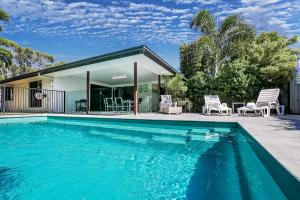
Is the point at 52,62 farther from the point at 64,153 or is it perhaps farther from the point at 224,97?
the point at 64,153

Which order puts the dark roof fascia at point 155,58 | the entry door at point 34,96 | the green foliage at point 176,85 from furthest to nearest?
the entry door at point 34,96 → the green foliage at point 176,85 → the dark roof fascia at point 155,58

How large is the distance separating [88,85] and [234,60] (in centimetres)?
899

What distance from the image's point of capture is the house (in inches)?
471

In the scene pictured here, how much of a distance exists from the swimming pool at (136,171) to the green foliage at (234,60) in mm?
7442

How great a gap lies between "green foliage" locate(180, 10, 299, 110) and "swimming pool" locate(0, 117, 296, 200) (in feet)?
24.4

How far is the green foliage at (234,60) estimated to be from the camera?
11.5 m

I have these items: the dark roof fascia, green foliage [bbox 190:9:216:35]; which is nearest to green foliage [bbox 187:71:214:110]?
the dark roof fascia

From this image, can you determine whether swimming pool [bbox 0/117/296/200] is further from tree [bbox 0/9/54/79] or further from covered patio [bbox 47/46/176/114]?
tree [bbox 0/9/54/79]

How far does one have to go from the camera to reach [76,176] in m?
2.87

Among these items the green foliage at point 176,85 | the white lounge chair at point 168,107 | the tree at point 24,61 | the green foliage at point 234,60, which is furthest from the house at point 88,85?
the tree at point 24,61

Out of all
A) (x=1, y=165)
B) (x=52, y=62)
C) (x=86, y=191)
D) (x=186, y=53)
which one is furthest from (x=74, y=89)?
(x=52, y=62)

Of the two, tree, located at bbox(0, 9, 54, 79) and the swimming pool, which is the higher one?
tree, located at bbox(0, 9, 54, 79)

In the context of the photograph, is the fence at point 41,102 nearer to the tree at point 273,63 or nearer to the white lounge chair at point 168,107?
the white lounge chair at point 168,107

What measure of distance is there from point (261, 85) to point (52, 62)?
110 ft
